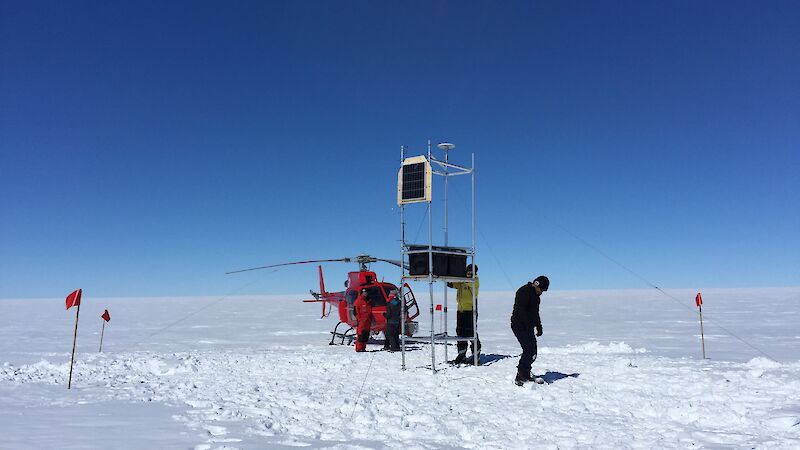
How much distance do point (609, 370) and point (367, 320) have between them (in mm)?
7215

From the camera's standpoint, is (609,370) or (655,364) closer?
(609,370)

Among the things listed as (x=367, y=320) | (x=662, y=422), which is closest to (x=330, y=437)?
(x=662, y=422)

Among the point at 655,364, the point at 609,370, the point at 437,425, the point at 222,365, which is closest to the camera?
the point at 437,425

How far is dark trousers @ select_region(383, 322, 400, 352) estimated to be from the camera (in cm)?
1410

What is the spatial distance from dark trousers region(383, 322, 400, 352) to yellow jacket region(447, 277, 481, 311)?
3.41m

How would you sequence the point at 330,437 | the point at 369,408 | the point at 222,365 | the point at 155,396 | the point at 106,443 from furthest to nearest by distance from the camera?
the point at 222,365
the point at 155,396
the point at 369,408
the point at 330,437
the point at 106,443

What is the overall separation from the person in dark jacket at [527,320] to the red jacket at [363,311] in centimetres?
657

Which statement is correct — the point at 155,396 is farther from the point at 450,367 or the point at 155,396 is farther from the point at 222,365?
the point at 450,367

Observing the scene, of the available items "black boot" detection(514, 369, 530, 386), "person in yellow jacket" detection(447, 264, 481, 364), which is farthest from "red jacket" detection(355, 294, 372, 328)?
"black boot" detection(514, 369, 530, 386)

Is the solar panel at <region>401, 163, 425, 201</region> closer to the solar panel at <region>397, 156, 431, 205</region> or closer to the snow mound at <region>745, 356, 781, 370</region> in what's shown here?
the solar panel at <region>397, 156, 431, 205</region>

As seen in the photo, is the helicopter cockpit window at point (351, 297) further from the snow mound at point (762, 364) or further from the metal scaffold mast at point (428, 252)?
the snow mound at point (762, 364)

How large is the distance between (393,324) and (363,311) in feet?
3.51

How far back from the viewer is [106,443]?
4.76m

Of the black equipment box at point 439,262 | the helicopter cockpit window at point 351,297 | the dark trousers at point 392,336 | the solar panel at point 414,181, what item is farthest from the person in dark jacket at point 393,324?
the solar panel at point 414,181
